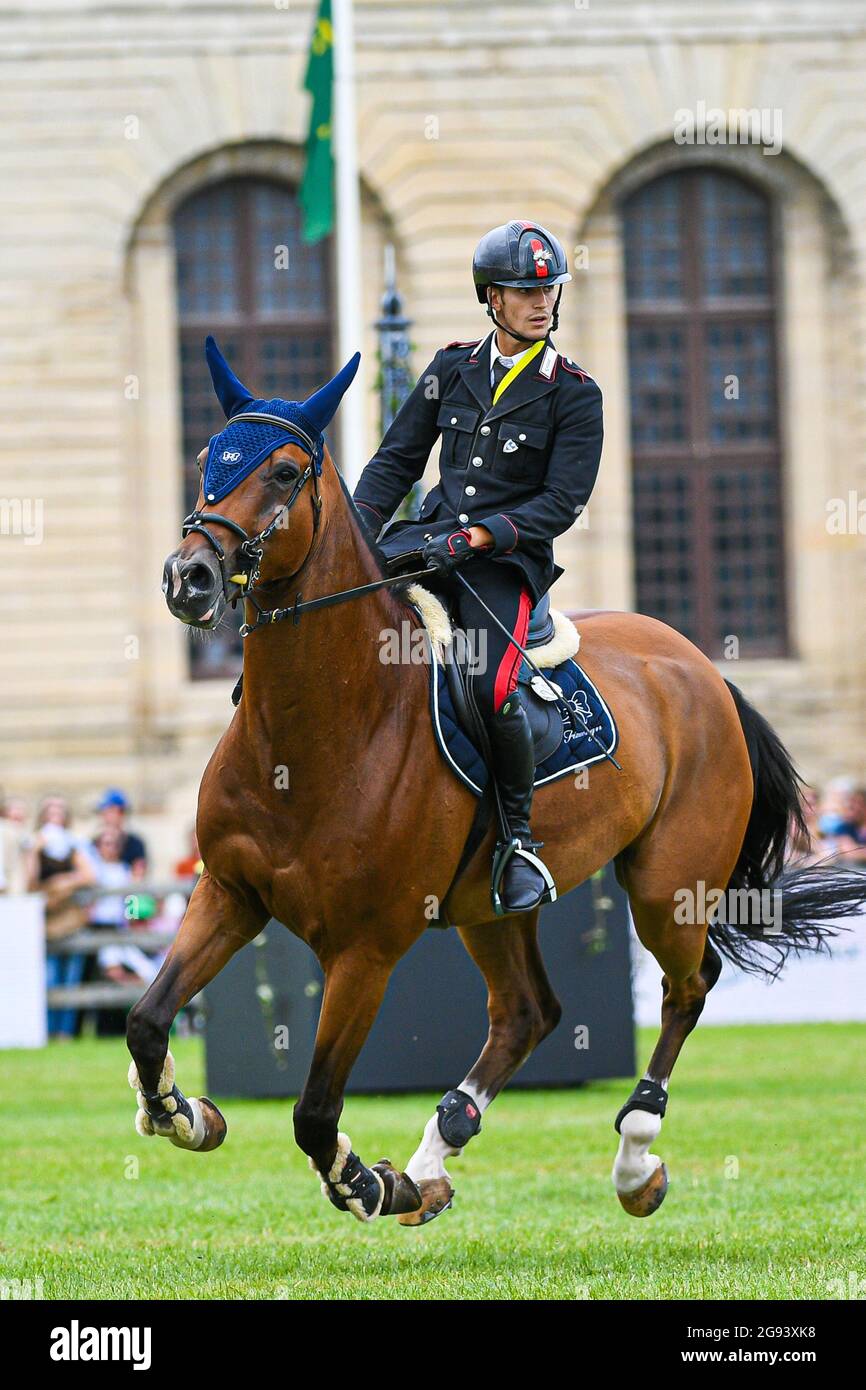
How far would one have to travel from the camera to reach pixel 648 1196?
26.1ft

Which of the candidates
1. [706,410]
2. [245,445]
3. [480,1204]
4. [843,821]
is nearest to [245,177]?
[706,410]

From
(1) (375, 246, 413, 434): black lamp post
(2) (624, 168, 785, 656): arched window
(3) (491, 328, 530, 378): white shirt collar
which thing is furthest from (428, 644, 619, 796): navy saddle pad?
(2) (624, 168, 785, 656): arched window

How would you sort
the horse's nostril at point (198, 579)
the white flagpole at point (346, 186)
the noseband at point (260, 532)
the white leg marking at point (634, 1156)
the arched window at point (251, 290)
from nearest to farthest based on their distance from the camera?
the horse's nostril at point (198, 579) → the noseband at point (260, 532) → the white leg marking at point (634, 1156) → the white flagpole at point (346, 186) → the arched window at point (251, 290)

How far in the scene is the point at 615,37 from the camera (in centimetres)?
2783

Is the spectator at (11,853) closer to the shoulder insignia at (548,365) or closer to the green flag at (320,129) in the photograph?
the green flag at (320,129)

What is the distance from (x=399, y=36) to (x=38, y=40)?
453cm

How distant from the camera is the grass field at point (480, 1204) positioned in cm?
745

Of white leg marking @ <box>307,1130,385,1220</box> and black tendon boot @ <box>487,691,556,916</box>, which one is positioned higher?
black tendon boot @ <box>487,691,556,916</box>

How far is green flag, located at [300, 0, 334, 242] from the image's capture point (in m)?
20.7

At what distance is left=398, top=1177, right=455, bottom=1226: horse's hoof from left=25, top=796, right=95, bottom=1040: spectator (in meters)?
11.6

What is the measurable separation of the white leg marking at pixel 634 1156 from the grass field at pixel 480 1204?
0.90 ft

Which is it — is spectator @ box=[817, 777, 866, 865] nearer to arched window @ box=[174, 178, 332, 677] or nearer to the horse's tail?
arched window @ box=[174, 178, 332, 677]

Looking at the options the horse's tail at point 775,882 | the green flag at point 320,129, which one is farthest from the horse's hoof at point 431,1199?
the green flag at point 320,129

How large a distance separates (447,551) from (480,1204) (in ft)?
11.9
